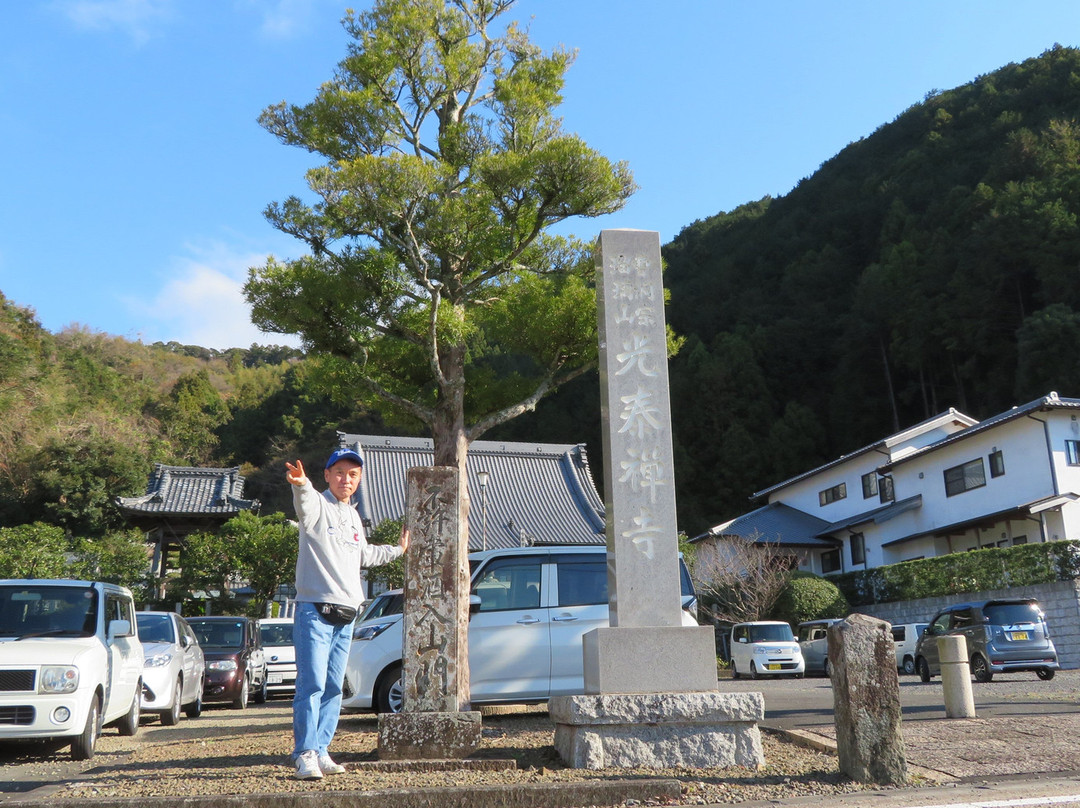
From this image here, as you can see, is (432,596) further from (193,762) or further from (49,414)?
(49,414)

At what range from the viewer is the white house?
24625mm

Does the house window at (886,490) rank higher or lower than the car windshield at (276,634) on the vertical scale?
higher

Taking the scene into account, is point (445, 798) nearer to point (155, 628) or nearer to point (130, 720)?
point (130, 720)

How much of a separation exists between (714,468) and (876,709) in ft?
129

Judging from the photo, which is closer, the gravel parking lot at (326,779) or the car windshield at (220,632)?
the gravel parking lot at (326,779)

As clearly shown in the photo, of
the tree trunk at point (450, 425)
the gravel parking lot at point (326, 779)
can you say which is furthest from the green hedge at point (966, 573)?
the tree trunk at point (450, 425)

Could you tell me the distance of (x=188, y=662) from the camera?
1223cm

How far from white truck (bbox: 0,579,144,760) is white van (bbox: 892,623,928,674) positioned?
681 inches

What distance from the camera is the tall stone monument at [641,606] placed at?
5652 mm

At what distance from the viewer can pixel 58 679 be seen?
7.41m

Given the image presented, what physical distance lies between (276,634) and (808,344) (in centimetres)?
3417

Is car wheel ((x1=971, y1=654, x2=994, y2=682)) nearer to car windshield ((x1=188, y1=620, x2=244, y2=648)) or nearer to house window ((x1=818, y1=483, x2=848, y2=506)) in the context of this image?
car windshield ((x1=188, y1=620, x2=244, y2=648))

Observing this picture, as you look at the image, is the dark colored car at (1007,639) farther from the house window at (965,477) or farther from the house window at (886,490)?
the house window at (886,490)

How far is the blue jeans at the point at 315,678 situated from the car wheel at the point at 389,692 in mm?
4405
